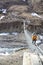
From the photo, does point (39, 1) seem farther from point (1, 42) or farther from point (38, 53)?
point (38, 53)

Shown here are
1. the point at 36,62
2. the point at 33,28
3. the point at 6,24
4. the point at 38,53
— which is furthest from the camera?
the point at 6,24

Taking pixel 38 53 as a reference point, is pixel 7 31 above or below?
below

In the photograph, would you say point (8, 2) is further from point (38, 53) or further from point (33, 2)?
point (38, 53)

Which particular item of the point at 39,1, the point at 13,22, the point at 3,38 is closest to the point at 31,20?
the point at 13,22

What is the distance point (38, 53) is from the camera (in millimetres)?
9094

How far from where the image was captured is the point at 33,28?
2766cm

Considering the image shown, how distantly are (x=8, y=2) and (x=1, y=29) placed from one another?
21.4 m

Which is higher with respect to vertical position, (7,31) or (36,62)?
(36,62)

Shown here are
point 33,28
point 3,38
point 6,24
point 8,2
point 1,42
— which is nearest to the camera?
point 1,42

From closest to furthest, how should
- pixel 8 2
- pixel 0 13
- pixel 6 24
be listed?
pixel 6 24, pixel 0 13, pixel 8 2

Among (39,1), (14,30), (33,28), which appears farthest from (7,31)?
(39,1)

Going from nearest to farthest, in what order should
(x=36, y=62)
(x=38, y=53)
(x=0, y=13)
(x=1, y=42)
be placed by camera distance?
(x=36, y=62) < (x=38, y=53) < (x=1, y=42) < (x=0, y=13)

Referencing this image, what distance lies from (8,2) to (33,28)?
23175 millimetres

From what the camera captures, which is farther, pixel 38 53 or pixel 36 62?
pixel 38 53
